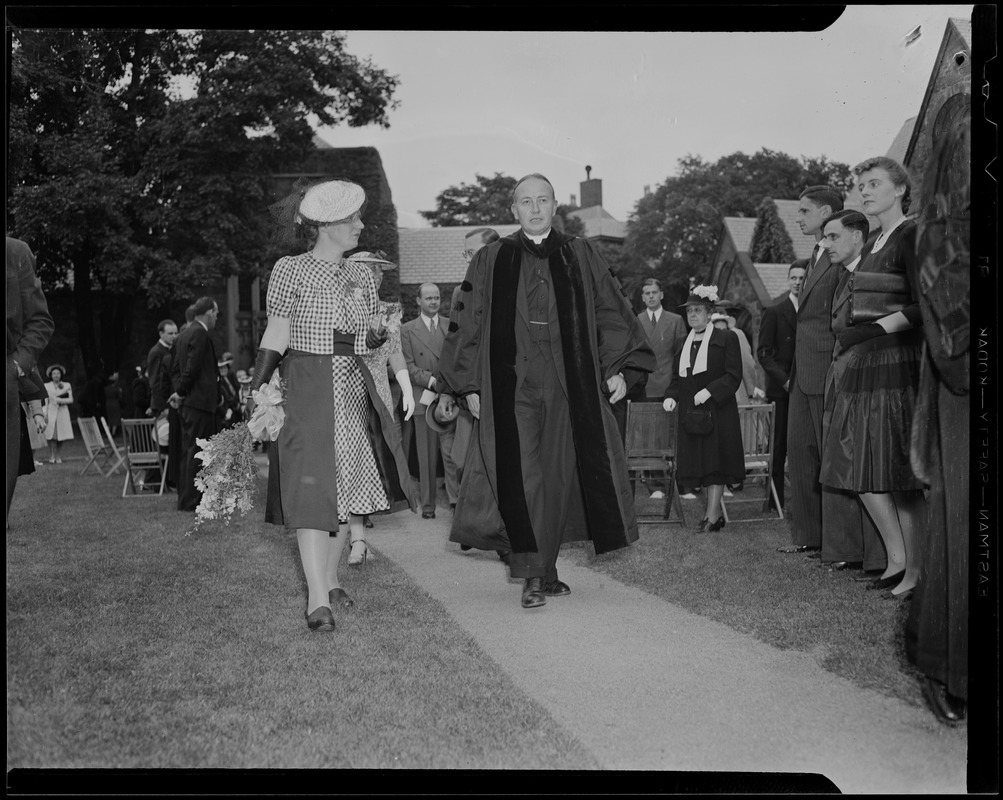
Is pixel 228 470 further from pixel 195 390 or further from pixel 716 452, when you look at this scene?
pixel 195 390

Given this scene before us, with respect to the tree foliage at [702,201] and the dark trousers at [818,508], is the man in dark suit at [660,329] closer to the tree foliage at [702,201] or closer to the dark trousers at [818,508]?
the dark trousers at [818,508]

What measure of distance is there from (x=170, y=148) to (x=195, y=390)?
1531 centimetres

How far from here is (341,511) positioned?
→ 5.49 metres

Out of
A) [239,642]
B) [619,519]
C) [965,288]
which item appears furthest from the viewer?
[619,519]

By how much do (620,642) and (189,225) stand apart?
2303 centimetres

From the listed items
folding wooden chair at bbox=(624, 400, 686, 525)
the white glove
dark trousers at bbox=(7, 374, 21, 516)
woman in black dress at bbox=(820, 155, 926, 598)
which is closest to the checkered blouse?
the white glove

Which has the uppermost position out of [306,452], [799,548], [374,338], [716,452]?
[374,338]

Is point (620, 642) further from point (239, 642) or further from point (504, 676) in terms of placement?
point (239, 642)

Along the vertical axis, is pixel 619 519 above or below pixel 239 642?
above

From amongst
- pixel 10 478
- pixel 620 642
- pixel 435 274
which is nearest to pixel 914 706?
pixel 620 642

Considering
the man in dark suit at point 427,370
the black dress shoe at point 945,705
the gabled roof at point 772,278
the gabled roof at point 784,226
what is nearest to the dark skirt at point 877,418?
the black dress shoe at point 945,705

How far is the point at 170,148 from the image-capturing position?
24.4m

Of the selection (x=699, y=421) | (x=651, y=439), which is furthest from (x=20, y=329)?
(x=699, y=421)

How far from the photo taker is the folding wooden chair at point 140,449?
12.7 metres
